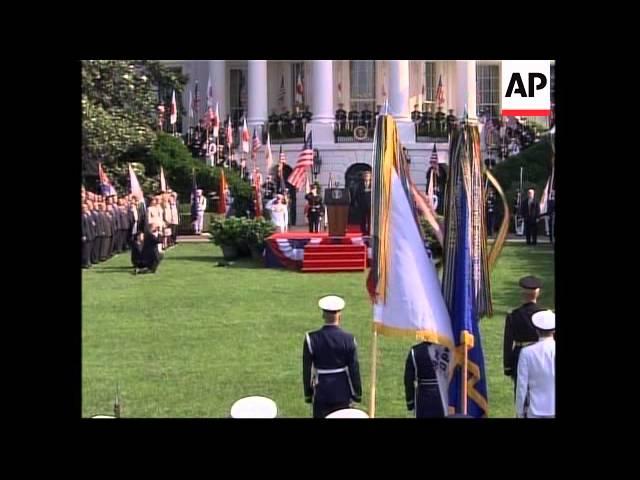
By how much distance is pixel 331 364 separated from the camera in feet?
24.3

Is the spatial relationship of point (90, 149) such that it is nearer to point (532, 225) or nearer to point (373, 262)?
point (373, 262)

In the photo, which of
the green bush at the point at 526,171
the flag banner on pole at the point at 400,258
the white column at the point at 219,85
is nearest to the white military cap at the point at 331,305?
the flag banner on pole at the point at 400,258

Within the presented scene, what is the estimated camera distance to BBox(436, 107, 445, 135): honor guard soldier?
10.8 metres

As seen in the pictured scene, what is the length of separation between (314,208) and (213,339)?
10.1ft

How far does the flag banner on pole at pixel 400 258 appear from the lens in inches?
283

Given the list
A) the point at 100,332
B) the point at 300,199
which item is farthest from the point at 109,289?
the point at 300,199

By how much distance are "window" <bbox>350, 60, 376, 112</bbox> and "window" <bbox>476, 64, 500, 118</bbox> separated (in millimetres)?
1170

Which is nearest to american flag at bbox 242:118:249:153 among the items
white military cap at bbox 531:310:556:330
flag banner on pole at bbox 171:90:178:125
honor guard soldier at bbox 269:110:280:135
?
honor guard soldier at bbox 269:110:280:135

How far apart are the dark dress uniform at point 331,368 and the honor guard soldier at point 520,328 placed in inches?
52.3

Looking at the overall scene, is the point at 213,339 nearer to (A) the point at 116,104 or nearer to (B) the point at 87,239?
(B) the point at 87,239

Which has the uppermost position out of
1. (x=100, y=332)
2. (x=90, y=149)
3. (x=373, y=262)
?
(x=90, y=149)

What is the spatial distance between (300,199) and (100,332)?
3788 mm

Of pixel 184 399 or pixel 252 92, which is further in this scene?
pixel 252 92

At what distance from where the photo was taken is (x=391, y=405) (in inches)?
323
